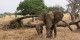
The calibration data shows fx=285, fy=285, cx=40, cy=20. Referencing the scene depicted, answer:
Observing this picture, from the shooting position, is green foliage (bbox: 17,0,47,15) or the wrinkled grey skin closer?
the wrinkled grey skin

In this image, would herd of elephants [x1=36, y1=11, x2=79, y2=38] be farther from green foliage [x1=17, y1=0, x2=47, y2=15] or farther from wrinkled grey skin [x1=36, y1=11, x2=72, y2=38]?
green foliage [x1=17, y1=0, x2=47, y2=15]

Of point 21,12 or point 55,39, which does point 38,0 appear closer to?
point 21,12

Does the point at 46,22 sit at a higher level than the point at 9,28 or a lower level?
higher

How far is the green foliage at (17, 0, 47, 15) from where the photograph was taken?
39.4 meters

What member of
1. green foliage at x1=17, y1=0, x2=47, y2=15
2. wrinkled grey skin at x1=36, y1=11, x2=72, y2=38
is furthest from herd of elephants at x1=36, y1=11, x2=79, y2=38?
green foliage at x1=17, y1=0, x2=47, y2=15

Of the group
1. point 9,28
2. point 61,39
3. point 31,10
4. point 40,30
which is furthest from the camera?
point 31,10

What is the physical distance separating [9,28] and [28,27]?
5.16 ft

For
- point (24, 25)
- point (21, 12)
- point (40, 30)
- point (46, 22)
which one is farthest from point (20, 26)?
point (21, 12)

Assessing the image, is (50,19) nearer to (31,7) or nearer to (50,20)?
(50,20)

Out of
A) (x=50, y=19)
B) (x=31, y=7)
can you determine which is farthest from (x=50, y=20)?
(x=31, y=7)

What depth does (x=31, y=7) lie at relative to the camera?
39906mm

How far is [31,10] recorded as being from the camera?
39.6 m

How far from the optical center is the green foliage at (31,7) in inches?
1550

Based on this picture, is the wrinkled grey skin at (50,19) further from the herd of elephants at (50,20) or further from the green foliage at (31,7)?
the green foliage at (31,7)
